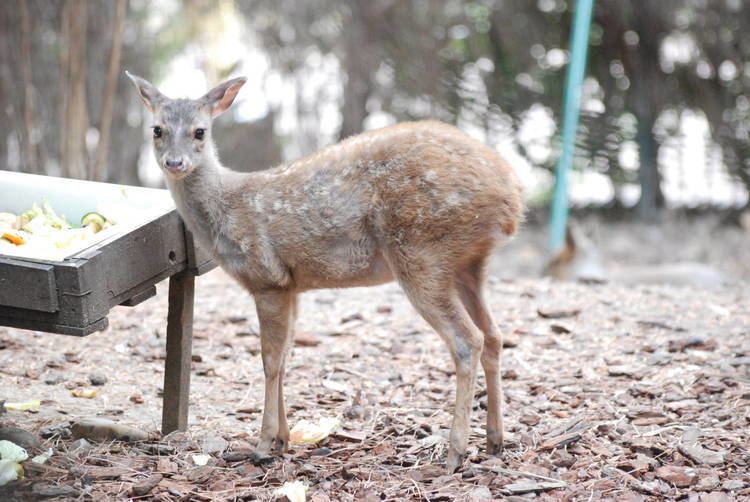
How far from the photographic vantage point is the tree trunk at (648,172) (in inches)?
392

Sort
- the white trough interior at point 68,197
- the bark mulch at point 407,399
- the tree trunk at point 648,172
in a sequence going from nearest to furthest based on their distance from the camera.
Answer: the bark mulch at point 407,399 → the white trough interior at point 68,197 → the tree trunk at point 648,172

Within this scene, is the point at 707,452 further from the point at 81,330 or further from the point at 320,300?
the point at 320,300

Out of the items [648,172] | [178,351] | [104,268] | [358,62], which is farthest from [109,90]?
[648,172]

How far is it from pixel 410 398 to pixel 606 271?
4058 millimetres

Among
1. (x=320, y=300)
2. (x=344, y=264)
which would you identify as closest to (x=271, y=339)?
(x=344, y=264)

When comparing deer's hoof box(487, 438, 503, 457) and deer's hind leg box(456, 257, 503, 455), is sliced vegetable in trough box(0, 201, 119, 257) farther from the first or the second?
deer's hoof box(487, 438, 503, 457)

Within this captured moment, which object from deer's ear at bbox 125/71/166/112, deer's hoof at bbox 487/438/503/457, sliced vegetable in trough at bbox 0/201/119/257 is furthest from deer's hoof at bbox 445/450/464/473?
deer's ear at bbox 125/71/166/112

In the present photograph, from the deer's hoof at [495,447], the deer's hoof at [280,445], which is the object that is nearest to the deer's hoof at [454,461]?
the deer's hoof at [495,447]

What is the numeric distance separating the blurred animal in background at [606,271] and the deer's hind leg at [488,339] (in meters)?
3.55

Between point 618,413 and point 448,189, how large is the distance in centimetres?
151

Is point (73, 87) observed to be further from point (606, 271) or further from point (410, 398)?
point (606, 271)

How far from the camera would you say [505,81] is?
392 inches

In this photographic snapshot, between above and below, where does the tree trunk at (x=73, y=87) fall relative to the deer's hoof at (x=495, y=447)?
above

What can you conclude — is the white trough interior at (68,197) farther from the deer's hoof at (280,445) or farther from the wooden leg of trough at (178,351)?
the deer's hoof at (280,445)
